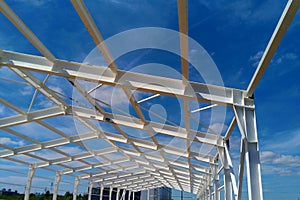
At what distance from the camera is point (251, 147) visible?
3.41 meters

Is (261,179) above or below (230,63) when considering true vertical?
below

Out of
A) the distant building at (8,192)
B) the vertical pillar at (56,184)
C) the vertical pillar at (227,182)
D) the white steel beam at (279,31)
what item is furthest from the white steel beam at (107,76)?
the vertical pillar at (56,184)

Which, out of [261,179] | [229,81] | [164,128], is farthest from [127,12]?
[164,128]

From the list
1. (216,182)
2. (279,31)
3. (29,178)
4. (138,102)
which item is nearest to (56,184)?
(29,178)

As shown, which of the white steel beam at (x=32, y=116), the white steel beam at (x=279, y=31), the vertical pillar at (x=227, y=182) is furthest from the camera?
the white steel beam at (x=32, y=116)

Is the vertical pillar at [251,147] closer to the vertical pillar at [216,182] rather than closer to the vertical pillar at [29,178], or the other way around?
the vertical pillar at [216,182]

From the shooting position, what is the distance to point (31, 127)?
294 inches

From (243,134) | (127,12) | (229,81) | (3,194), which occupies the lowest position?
(3,194)

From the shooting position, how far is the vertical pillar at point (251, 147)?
322 cm

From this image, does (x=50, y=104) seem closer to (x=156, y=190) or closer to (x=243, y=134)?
(x=243, y=134)

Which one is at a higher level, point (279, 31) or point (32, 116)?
Result: point (32, 116)

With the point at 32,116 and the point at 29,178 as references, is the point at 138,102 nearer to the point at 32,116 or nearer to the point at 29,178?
the point at 32,116

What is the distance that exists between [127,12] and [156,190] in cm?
2159

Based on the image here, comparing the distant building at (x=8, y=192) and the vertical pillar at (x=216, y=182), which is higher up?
the vertical pillar at (x=216, y=182)
